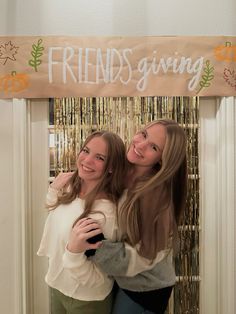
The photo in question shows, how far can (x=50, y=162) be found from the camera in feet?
5.39

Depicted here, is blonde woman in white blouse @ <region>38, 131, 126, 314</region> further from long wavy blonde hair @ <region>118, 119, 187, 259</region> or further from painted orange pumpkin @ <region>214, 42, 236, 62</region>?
painted orange pumpkin @ <region>214, 42, 236, 62</region>

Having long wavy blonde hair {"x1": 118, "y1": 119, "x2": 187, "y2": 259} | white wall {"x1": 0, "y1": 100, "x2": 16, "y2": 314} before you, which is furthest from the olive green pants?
white wall {"x1": 0, "y1": 100, "x2": 16, "y2": 314}

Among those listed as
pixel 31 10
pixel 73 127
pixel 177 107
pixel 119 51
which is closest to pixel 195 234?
pixel 177 107

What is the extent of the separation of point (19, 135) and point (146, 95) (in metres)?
0.58

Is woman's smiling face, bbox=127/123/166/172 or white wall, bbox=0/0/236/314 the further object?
white wall, bbox=0/0/236/314

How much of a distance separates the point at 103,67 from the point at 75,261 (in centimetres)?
81

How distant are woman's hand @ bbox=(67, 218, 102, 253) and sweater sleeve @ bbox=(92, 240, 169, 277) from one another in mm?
36

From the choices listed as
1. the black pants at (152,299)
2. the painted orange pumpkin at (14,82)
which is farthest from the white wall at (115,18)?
the black pants at (152,299)

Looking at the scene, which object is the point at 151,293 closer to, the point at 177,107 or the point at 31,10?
the point at 177,107

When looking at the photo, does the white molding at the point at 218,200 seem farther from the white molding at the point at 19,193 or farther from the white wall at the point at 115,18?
the white molding at the point at 19,193

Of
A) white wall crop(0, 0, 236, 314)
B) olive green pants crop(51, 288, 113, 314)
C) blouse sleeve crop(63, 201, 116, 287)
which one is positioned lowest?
olive green pants crop(51, 288, 113, 314)

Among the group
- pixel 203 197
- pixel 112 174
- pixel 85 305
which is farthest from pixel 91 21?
pixel 85 305

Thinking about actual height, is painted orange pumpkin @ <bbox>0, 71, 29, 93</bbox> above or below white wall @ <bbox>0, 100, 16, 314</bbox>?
above

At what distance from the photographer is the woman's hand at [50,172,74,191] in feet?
4.88
